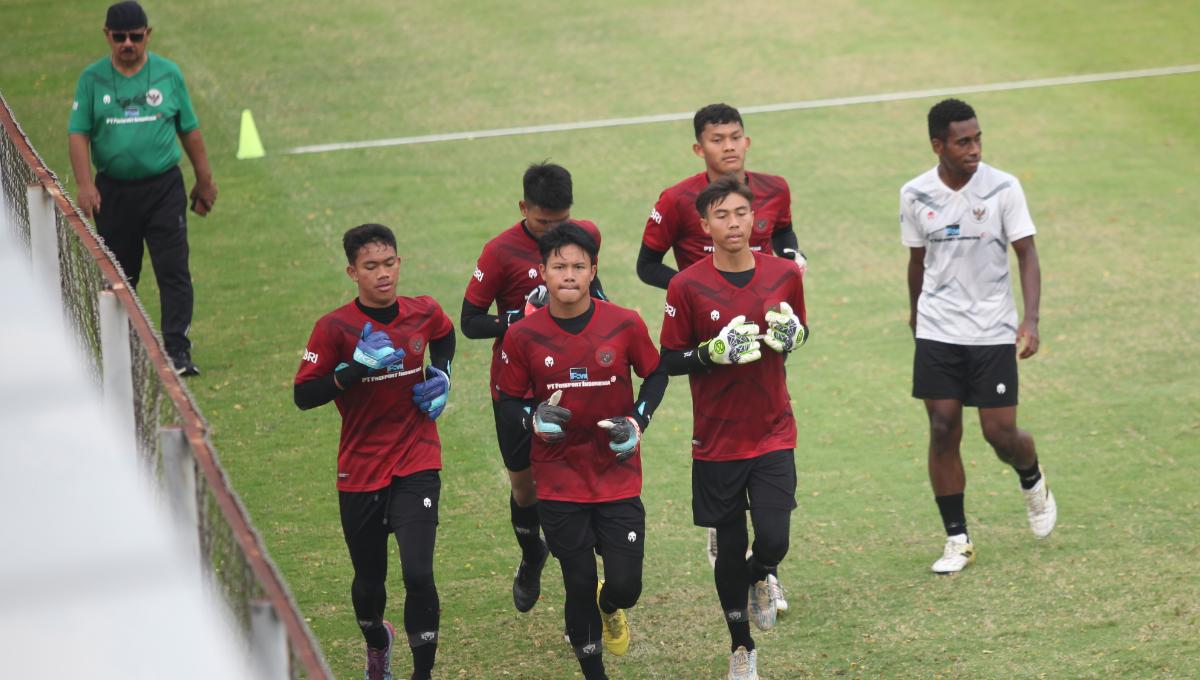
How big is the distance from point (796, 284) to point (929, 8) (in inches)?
464

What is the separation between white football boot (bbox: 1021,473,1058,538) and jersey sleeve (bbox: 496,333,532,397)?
9.76 ft

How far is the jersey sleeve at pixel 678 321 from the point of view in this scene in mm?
6957

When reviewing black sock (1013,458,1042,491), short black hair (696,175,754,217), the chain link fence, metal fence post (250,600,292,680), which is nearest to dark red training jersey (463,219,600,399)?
short black hair (696,175,754,217)

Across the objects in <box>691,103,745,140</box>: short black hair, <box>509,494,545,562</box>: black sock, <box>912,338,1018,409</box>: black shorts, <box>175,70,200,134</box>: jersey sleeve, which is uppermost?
<box>691,103,745,140</box>: short black hair

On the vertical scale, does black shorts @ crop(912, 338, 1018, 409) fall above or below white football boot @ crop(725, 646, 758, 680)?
above

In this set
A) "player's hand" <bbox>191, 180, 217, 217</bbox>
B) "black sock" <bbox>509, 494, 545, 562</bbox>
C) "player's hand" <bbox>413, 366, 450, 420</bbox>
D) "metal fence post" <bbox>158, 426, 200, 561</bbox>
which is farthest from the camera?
"player's hand" <bbox>191, 180, 217, 217</bbox>

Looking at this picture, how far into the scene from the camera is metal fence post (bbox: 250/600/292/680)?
330cm

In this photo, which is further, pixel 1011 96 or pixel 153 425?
pixel 1011 96

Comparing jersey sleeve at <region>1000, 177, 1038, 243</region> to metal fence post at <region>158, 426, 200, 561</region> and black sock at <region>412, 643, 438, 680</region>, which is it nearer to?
black sock at <region>412, 643, 438, 680</region>

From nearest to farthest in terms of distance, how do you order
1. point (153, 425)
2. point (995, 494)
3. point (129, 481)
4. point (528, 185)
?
point (153, 425) < point (129, 481) < point (528, 185) < point (995, 494)

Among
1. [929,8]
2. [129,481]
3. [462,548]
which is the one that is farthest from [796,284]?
[929,8]

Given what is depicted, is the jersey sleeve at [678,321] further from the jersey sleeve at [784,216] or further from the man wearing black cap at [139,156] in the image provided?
the man wearing black cap at [139,156]

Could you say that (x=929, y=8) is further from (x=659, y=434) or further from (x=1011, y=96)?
(x=659, y=434)

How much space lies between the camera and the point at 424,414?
272 inches
